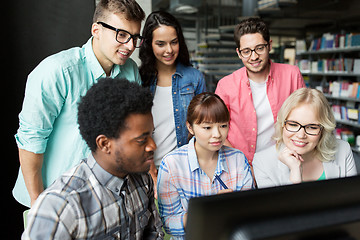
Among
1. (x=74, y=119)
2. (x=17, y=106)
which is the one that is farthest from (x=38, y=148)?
(x=17, y=106)

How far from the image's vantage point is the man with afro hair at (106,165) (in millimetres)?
831

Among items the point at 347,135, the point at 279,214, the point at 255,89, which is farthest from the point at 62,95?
the point at 347,135

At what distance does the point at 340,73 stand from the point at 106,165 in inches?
217

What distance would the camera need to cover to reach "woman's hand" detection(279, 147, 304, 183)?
4.39ft

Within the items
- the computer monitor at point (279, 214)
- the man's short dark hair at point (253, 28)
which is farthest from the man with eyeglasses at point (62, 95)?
the computer monitor at point (279, 214)

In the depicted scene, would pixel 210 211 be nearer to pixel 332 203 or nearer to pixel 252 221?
pixel 252 221

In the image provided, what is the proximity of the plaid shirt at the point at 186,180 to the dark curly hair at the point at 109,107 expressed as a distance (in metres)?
0.49

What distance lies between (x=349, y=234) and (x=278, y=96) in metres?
1.36

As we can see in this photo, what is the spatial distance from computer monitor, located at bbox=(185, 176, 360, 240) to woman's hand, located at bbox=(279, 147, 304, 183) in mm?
826

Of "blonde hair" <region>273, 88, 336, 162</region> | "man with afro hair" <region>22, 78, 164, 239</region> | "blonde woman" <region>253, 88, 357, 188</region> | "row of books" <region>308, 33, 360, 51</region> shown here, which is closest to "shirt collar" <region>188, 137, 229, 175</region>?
"blonde woman" <region>253, 88, 357, 188</region>

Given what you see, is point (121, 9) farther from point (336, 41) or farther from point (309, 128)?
point (336, 41)

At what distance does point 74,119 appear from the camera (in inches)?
51.3

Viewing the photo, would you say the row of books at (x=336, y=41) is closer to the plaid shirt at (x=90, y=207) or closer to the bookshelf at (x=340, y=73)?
the bookshelf at (x=340, y=73)

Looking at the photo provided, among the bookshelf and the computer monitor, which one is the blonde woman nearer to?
the computer monitor
